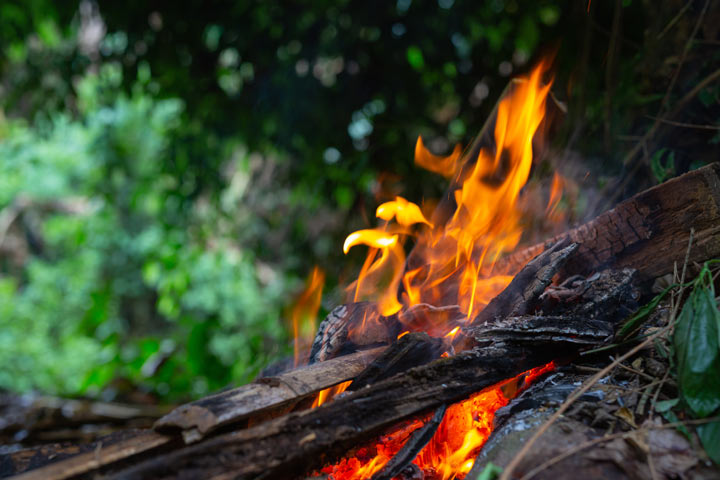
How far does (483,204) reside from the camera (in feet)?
7.31

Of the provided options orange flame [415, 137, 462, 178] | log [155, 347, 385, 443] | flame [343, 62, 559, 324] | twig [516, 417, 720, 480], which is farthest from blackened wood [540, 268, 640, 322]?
orange flame [415, 137, 462, 178]

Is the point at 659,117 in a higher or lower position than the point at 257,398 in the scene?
higher

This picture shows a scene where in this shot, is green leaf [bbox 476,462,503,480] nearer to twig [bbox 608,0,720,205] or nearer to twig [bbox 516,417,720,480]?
twig [bbox 516,417,720,480]

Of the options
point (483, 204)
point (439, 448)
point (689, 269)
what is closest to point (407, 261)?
point (483, 204)

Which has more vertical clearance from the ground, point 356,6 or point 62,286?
point 62,286

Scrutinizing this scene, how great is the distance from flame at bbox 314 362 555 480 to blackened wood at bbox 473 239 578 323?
0.22 metres

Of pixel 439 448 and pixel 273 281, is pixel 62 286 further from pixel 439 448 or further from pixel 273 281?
pixel 439 448

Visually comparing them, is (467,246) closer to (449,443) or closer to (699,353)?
(449,443)

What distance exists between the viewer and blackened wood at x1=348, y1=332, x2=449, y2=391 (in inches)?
60.4

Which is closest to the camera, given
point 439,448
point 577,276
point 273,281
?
point 439,448

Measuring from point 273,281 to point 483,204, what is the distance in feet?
24.2

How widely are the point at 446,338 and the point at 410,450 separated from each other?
1.40 feet

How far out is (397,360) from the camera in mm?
1541

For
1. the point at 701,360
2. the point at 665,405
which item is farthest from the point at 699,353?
the point at 665,405
